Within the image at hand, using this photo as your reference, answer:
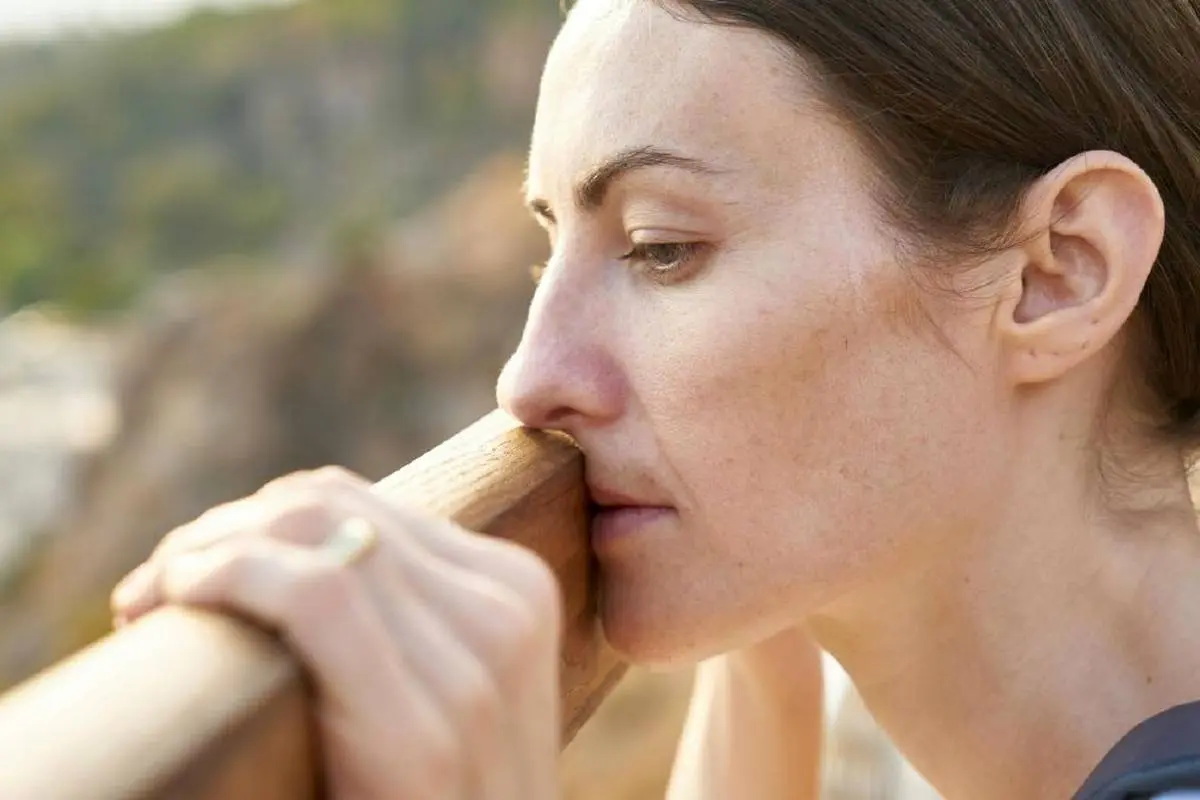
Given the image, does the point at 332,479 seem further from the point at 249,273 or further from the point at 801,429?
the point at 249,273

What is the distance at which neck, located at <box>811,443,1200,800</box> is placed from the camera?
3.08 ft

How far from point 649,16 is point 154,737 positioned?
0.63 metres

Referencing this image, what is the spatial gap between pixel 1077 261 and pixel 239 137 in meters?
16.8

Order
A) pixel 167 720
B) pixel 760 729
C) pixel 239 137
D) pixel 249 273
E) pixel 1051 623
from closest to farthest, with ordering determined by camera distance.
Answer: pixel 167 720
pixel 1051 623
pixel 760 729
pixel 249 273
pixel 239 137

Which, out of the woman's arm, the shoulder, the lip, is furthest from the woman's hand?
the woman's arm

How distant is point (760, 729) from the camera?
4.18 ft

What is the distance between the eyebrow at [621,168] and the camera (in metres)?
0.82

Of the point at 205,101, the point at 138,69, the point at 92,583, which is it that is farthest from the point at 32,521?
the point at 138,69

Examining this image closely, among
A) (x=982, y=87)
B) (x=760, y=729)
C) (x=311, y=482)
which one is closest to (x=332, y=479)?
(x=311, y=482)

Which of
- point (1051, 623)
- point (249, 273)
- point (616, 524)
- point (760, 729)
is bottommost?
point (249, 273)

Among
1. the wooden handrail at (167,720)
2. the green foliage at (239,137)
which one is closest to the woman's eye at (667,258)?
the wooden handrail at (167,720)

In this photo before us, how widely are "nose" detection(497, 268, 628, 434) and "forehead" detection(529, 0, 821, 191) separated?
3.4 inches

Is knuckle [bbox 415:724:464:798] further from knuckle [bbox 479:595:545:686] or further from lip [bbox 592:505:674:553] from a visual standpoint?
lip [bbox 592:505:674:553]

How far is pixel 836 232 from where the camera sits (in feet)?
2.77
